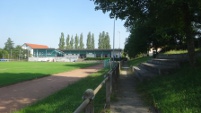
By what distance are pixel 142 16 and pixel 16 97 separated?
644 cm

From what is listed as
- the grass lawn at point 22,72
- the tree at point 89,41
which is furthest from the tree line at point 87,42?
the grass lawn at point 22,72

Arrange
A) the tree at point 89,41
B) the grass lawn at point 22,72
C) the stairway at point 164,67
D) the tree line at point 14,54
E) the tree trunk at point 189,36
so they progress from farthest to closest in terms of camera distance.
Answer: the tree at point 89,41
the tree line at point 14,54
the grass lawn at point 22,72
the stairway at point 164,67
the tree trunk at point 189,36

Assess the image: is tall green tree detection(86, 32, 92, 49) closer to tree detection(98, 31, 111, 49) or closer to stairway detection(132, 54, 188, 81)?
tree detection(98, 31, 111, 49)

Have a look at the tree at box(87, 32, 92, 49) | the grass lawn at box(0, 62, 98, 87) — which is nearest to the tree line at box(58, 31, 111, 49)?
the tree at box(87, 32, 92, 49)

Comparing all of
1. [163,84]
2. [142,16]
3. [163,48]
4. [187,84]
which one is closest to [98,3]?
[142,16]

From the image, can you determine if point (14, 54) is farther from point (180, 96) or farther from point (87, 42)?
point (180, 96)

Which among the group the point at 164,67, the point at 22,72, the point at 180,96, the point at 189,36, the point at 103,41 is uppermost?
the point at 103,41

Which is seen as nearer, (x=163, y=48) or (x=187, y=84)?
(x=187, y=84)

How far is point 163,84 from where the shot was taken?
11867mm

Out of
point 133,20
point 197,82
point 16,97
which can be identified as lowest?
point 16,97

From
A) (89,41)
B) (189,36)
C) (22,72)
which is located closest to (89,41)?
(89,41)

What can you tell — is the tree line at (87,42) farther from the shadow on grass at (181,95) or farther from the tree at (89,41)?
the shadow on grass at (181,95)

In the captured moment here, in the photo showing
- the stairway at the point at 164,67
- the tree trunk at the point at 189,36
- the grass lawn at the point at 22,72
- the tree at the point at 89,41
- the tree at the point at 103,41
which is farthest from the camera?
the tree at the point at 89,41

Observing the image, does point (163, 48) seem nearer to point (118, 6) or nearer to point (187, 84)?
point (118, 6)
